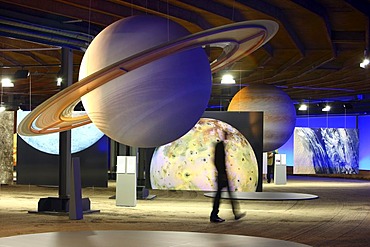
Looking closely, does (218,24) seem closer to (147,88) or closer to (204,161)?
(204,161)

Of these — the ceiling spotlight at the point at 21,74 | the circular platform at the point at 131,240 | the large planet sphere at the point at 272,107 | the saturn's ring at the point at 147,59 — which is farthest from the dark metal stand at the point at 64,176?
the ceiling spotlight at the point at 21,74

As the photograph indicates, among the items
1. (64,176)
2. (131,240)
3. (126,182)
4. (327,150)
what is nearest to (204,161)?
(126,182)

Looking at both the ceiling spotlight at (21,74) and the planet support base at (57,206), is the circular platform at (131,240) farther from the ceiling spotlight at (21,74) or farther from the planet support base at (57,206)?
the ceiling spotlight at (21,74)

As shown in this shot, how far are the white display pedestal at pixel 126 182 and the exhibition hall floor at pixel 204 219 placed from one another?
0.46 meters

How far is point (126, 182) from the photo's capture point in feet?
80.1

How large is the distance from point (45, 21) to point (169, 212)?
22.5ft

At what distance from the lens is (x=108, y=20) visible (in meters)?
20.2

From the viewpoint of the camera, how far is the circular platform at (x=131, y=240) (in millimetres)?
13320

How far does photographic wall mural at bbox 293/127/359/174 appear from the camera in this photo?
1789 inches

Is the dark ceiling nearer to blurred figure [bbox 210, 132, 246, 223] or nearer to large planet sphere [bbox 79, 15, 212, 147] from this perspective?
blurred figure [bbox 210, 132, 246, 223]

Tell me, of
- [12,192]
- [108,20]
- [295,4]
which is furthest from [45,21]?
[12,192]

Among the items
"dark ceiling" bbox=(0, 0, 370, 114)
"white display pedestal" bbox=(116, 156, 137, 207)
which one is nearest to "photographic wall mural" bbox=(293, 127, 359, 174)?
"dark ceiling" bbox=(0, 0, 370, 114)

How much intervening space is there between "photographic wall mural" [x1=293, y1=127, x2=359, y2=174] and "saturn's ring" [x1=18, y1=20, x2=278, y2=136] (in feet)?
100

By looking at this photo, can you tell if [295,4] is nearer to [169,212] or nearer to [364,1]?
[364,1]
